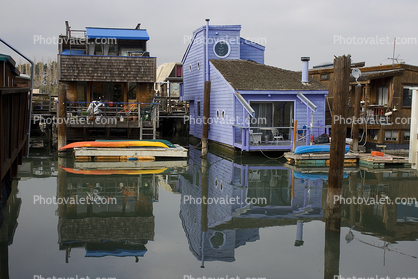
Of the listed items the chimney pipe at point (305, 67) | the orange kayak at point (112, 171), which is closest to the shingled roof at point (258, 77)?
the chimney pipe at point (305, 67)

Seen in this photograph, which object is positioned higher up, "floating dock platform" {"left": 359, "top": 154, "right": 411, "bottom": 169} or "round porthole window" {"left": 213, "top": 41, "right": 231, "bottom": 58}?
"round porthole window" {"left": 213, "top": 41, "right": 231, "bottom": 58}

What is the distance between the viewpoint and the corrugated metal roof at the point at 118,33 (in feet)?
82.2

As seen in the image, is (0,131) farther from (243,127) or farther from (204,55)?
(204,55)

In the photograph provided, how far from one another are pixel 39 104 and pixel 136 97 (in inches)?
246

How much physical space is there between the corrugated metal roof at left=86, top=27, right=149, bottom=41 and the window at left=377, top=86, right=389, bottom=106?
1370cm

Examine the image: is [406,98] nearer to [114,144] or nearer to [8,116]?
[114,144]

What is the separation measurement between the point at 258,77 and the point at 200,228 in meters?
14.5

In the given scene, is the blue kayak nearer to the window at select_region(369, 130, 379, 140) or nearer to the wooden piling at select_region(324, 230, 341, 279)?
the window at select_region(369, 130, 379, 140)

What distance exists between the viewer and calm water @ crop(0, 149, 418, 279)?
308 inches

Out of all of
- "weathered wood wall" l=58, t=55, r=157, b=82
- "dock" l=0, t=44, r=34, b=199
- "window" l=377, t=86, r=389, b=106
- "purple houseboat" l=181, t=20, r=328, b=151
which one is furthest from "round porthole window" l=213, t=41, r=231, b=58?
"dock" l=0, t=44, r=34, b=199

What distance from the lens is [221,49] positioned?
2667 cm

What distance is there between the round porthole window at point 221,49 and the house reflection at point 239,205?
33.8ft

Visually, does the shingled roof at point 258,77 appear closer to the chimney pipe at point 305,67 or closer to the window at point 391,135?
the chimney pipe at point 305,67

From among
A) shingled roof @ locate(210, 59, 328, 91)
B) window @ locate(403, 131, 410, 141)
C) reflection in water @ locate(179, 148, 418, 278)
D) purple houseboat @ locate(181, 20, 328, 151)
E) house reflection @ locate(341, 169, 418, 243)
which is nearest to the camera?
reflection in water @ locate(179, 148, 418, 278)
